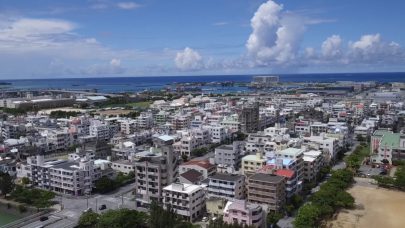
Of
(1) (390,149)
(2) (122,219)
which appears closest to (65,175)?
(2) (122,219)

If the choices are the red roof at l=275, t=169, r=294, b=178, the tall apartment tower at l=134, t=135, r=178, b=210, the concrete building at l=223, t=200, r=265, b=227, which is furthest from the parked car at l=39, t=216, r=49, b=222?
the red roof at l=275, t=169, r=294, b=178

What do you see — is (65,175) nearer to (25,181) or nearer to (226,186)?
(25,181)

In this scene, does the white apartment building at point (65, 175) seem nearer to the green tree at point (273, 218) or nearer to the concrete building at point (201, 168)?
the concrete building at point (201, 168)

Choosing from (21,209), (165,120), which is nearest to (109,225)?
(21,209)

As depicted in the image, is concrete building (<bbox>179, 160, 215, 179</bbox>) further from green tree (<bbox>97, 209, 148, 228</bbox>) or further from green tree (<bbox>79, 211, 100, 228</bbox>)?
green tree (<bbox>79, 211, 100, 228</bbox>)

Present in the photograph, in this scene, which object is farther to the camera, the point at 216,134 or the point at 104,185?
the point at 216,134

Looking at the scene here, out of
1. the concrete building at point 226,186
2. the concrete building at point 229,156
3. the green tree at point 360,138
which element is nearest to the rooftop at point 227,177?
the concrete building at point 226,186

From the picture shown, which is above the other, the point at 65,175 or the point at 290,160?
the point at 290,160
